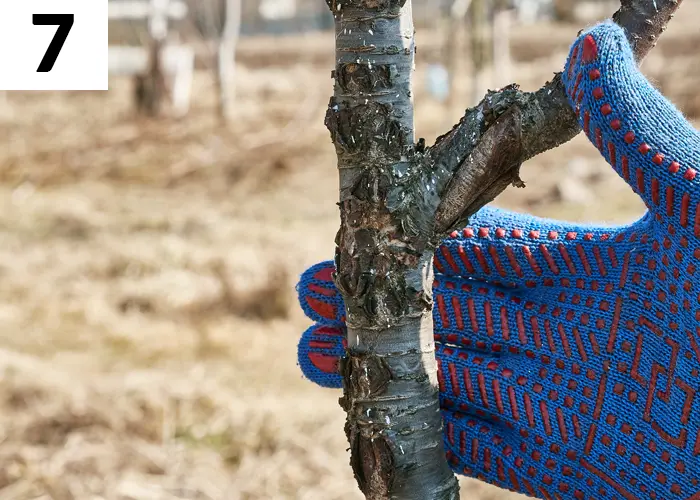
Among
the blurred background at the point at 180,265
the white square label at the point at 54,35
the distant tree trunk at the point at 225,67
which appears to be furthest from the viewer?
the distant tree trunk at the point at 225,67

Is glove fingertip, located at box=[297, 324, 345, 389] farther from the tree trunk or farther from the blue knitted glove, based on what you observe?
the tree trunk

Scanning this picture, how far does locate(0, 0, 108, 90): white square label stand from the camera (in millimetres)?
5684

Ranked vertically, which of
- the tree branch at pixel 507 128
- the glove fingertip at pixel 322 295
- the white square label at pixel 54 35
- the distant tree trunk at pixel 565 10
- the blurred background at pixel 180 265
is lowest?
the blurred background at pixel 180 265

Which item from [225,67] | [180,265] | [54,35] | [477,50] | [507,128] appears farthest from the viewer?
[225,67]

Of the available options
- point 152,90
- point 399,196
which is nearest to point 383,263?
point 399,196

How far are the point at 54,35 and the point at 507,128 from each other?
19.2 ft

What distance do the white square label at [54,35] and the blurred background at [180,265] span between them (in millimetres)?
1037

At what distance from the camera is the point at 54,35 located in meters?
6.16

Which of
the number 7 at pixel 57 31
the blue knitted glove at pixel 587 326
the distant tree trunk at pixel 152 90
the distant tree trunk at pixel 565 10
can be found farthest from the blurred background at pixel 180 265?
the distant tree trunk at pixel 565 10

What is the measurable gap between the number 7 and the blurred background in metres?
1.03

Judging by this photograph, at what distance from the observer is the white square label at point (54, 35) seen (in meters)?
5.68

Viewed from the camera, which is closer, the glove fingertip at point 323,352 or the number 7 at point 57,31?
the glove fingertip at point 323,352

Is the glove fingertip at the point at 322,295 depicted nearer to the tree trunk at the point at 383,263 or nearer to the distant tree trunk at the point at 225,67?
the tree trunk at the point at 383,263

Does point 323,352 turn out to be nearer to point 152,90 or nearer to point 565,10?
point 152,90
